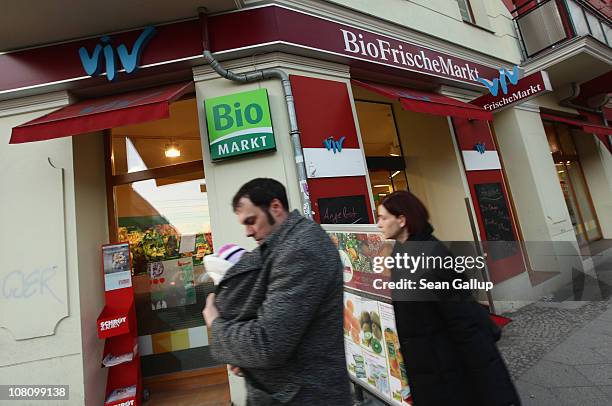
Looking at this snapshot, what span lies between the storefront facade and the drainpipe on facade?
72 millimetres

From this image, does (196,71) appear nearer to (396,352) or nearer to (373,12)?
(373,12)

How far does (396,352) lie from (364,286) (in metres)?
0.49

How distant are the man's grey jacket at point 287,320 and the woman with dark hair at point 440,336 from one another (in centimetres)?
65

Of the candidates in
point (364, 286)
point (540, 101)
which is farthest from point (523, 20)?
point (364, 286)

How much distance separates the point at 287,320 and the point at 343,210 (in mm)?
3121

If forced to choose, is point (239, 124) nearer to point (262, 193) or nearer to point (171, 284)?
point (171, 284)

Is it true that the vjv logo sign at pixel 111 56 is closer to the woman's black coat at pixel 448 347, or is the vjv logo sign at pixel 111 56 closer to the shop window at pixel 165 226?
the shop window at pixel 165 226

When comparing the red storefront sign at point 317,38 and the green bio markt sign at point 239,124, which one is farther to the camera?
the red storefront sign at point 317,38

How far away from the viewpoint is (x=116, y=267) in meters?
3.88

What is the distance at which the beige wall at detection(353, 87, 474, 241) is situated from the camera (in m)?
5.91

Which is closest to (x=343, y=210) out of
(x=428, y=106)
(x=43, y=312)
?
(x=428, y=106)

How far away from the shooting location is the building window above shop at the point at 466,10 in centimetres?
692

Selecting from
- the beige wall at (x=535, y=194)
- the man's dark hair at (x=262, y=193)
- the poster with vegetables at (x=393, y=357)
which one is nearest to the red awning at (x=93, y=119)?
the man's dark hair at (x=262, y=193)

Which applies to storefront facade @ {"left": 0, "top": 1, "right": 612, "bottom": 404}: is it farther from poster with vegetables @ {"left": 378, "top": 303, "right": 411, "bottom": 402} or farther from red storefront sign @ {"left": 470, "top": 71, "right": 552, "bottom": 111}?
poster with vegetables @ {"left": 378, "top": 303, "right": 411, "bottom": 402}
